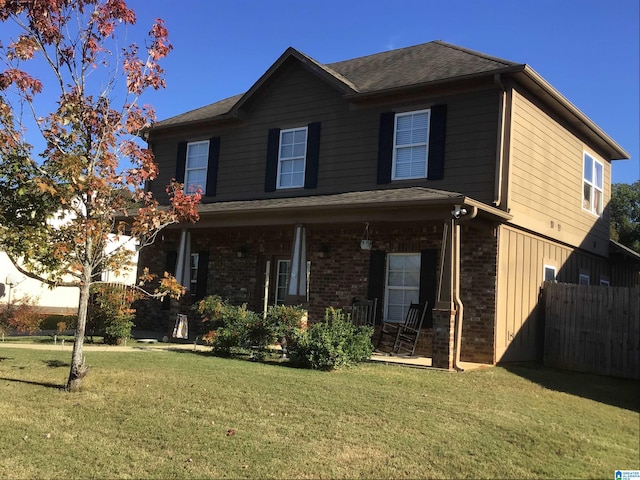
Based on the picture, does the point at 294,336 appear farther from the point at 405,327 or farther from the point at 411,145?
the point at 411,145

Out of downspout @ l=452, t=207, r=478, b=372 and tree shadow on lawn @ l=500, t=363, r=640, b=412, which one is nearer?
tree shadow on lawn @ l=500, t=363, r=640, b=412

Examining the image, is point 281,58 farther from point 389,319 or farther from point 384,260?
point 389,319

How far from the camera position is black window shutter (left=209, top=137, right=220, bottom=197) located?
1557 centimetres

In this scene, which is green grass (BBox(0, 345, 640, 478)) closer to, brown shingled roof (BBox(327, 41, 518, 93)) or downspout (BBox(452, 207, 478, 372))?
downspout (BBox(452, 207, 478, 372))

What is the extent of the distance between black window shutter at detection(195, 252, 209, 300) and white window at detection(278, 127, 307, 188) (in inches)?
116

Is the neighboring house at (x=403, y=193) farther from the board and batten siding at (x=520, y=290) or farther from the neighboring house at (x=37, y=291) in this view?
the neighboring house at (x=37, y=291)

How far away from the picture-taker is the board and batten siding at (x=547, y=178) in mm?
11555

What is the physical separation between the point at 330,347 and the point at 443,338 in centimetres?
196

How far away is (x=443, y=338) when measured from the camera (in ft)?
31.7

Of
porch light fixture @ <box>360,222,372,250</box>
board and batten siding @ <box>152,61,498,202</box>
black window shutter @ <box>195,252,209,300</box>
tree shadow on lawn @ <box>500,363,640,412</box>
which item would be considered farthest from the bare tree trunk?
black window shutter @ <box>195,252,209,300</box>

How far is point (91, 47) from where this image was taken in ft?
24.7

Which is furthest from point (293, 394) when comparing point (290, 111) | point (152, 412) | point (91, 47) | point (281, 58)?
point (281, 58)

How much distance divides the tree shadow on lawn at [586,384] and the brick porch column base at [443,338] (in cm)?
130

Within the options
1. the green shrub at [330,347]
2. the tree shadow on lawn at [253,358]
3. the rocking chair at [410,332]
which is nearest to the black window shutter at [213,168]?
the tree shadow on lawn at [253,358]
